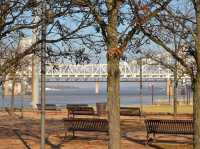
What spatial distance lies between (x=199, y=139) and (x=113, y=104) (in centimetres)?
253

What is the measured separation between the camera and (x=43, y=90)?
13.1m

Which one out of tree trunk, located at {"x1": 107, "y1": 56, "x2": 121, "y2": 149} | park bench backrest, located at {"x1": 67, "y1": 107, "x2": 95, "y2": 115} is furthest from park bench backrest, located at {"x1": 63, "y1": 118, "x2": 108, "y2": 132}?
tree trunk, located at {"x1": 107, "y1": 56, "x2": 121, "y2": 149}

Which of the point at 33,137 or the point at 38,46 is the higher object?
the point at 38,46

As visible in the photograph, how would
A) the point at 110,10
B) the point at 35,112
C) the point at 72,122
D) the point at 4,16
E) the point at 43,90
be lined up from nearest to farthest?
the point at 110,10 → the point at 4,16 → the point at 43,90 → the point at 72,122 → the point at 35,112

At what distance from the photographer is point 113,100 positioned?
35.0 ft

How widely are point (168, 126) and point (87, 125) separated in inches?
107

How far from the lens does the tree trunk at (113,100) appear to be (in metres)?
10.7

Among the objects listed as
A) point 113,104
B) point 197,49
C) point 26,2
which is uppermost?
point 26,2

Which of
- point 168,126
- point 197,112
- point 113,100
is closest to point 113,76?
point 113,100

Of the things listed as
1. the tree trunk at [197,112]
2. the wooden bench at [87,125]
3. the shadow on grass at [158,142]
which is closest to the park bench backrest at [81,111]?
the wooden bench at [87,125]

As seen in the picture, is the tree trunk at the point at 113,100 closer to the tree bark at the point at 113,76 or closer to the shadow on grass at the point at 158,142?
the tree bark at the point at 113,76

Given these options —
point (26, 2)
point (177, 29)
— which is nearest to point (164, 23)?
point (177, 29)

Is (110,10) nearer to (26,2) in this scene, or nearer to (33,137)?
(26,2)

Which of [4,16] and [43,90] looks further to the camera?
[43,90]
